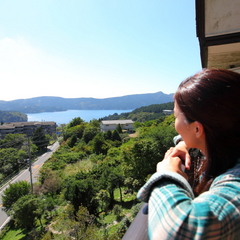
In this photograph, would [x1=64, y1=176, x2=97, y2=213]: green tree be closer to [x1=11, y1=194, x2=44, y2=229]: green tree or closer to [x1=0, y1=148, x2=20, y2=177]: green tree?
[x1=11, y1=194, x2=44, y2=229]: green tree

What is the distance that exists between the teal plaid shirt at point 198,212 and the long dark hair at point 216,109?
0.09 metres

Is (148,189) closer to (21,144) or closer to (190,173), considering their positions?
(190,173)

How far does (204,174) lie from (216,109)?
23 centimetres

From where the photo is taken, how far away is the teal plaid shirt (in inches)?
14.9

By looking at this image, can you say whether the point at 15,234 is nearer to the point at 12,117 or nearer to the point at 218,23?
the point at 218,23

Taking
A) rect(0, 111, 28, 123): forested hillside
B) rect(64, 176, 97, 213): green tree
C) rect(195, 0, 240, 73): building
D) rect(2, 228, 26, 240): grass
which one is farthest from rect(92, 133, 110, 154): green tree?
rect(0, 111, 28, 123): forested hillside

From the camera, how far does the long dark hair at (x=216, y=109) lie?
50 cm

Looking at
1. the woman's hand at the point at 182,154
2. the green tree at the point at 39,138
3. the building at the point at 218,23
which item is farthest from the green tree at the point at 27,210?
the green tree at the point at 39,138

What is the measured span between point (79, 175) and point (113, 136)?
17.8m

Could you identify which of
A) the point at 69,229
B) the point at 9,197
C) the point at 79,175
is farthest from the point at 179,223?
the point at 9,197

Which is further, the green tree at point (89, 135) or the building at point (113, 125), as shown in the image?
the building at point (113, 125)

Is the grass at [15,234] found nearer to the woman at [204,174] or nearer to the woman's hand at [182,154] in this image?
the woman's hand at [182,154]

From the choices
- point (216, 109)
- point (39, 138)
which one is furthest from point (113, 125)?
point (216, 109)

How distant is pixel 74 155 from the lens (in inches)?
1024
